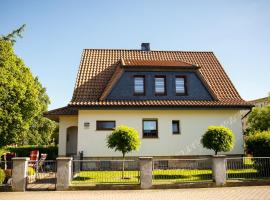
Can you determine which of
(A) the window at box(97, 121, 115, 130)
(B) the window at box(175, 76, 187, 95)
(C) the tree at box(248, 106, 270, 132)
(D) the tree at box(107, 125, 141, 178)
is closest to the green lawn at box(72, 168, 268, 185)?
(D) the tree at box(107, 125, 141, 178)

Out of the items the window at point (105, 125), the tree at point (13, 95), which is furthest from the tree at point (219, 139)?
the tree at point (13, 95)

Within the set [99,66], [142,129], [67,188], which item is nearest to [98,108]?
[142,129]

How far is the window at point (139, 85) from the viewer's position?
1927 centimetres

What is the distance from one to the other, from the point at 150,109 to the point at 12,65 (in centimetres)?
1376

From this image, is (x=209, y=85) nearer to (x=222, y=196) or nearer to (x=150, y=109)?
(x=150, y=109)

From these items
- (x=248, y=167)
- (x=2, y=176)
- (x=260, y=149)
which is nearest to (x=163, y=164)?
(x=248, y=167)

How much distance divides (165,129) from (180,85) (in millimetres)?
3576

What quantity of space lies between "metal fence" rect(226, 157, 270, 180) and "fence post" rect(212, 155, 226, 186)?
745mm

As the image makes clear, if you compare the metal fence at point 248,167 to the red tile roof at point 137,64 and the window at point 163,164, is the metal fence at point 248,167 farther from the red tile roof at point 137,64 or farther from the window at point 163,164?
the red tile roof at point 137,64

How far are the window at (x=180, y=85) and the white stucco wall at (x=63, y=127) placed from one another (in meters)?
7.83

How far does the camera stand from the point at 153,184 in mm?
12070

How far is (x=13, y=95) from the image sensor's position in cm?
2459

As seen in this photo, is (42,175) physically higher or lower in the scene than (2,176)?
lower

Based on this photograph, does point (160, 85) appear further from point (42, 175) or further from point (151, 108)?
point (42, 175)
